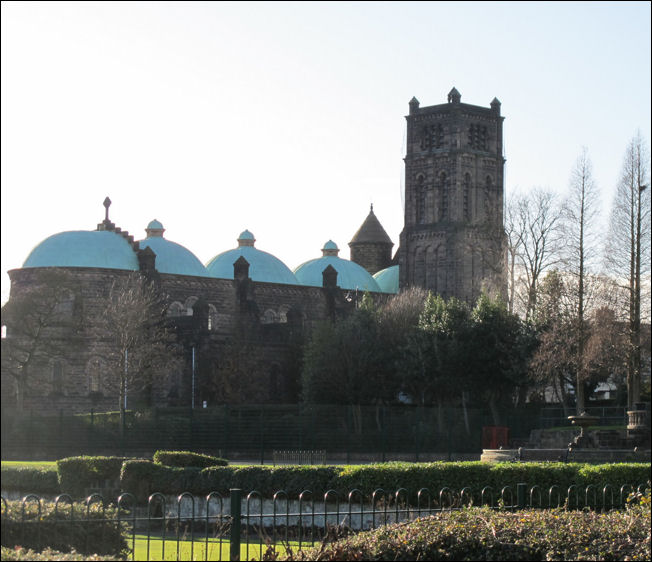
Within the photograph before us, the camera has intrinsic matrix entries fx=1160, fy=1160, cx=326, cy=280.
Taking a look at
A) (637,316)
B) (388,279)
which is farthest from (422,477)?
(388,279)

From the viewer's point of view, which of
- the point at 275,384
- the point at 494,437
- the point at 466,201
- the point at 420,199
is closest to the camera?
the point at 494,437

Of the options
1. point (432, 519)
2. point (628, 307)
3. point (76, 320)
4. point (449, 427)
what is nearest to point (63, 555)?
point (432, 519)

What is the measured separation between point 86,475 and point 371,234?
230ft

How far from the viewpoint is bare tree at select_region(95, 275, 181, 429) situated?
54969mm

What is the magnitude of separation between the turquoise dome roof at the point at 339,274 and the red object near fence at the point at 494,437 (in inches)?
1283

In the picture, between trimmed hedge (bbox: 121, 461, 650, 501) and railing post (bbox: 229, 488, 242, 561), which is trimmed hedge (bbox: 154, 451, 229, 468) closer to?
trimmed hedge (bbox: 121, 461, 650, 501)

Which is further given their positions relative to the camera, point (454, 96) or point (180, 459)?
point (454, 96)

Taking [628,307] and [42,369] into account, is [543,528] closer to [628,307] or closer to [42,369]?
[628,307]

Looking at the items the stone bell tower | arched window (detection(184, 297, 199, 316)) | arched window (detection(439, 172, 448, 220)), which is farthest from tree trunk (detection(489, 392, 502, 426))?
arched window (detection(439, 172, 448, 220))

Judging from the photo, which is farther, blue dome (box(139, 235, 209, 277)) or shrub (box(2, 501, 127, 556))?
blue dome (box(139, 235, 209, 277))

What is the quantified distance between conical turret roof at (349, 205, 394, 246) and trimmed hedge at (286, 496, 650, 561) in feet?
269

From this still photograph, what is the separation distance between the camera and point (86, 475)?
27484mm

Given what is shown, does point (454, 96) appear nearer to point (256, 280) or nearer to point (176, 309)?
point (256, 280)

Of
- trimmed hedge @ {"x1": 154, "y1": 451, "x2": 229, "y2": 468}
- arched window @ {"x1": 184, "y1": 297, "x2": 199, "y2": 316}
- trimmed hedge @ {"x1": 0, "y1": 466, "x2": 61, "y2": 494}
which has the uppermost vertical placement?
arched window @ {"x1": 184, "y1": 297, "x2": 199, "y2": 316}
